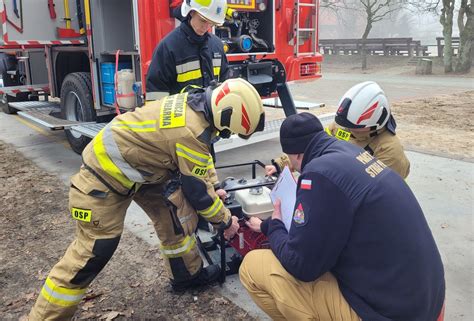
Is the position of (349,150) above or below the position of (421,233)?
above

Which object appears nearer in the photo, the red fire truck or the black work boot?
the black work boot

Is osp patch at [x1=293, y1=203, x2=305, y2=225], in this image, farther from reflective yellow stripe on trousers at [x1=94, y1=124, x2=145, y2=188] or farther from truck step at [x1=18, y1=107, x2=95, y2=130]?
truck step at [x1=18, y1=107, x2=95, y2=130]

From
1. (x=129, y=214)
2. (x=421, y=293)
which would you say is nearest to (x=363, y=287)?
(x=421, y=293)

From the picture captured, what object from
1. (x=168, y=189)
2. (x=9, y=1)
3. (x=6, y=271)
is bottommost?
(x=6, y=271)

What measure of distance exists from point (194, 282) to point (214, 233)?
18.3 inches

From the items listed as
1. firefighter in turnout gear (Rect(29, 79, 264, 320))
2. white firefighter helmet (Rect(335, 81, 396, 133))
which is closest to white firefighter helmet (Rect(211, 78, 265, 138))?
firefighter in turnout gear (Rect(29, 79, 264, 320))

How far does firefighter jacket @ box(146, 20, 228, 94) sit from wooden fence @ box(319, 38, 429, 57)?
70.9ft

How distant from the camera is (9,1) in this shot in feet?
20.0

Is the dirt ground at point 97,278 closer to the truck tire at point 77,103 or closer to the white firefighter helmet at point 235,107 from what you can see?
the white firefighter helmet at point 235,107

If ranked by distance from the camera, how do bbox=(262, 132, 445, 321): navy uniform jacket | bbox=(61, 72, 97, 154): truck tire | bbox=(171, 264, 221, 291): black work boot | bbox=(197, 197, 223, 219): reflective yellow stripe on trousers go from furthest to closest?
bbox=(61, 72, 97, 154): truck tire → bbox=(171, 264, 221, 291): black work boot → bbox=(197, 197, 223, 219): reflective yellow stripe on trousers → bbox=(262, 132, 445, 321): navy uniform jacket

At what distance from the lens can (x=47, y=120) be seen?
253 inches

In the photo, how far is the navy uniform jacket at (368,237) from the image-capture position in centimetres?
184

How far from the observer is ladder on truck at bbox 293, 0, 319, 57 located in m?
6.46

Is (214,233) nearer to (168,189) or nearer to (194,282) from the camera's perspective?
(194,282)
